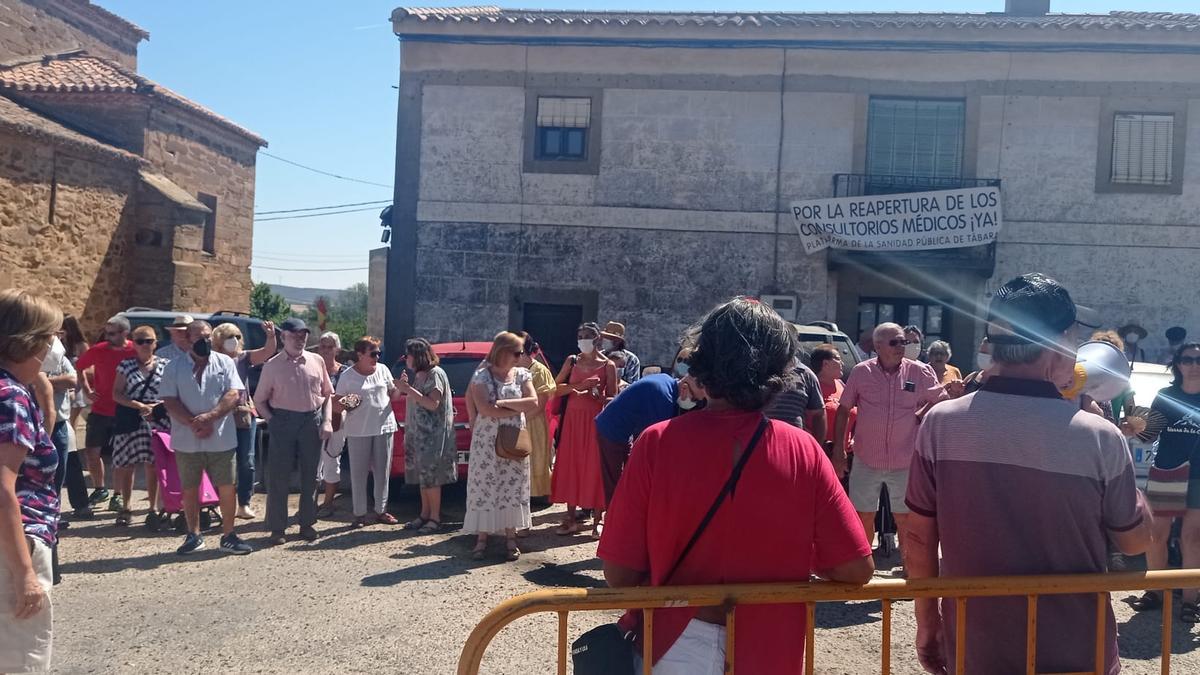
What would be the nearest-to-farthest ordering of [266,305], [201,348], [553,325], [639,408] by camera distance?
[639,408] → [201,348] → [553,325] → [266,305]

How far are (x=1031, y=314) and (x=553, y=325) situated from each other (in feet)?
44.3

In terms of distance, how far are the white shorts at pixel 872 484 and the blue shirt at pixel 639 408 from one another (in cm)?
178

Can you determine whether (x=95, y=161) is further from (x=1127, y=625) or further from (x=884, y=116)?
(x=1127, y=625)

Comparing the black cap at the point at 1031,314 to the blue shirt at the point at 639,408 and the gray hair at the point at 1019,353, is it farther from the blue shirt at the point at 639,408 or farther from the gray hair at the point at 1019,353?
the blue shirt at the point at 639,408

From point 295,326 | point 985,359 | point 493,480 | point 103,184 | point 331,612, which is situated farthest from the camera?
point 103,184

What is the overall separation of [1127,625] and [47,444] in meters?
6.04

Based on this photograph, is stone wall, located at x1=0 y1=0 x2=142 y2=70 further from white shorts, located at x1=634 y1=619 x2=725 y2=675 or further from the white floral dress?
white shorts, located at x1=634 y1=619 x2=725 y2=675

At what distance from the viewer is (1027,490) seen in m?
2.55

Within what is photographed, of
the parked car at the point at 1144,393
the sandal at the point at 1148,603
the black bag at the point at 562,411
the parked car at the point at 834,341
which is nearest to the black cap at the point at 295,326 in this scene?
the black bag at the point at 562,411

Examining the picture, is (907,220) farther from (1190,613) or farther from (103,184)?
(103,184)

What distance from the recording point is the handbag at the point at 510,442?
22.9 feet

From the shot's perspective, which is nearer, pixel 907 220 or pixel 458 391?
→ pixel 458 391

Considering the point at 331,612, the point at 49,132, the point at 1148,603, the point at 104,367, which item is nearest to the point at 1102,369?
the point at 1148,603

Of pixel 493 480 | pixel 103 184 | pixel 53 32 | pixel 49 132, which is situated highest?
pixel 53 32
